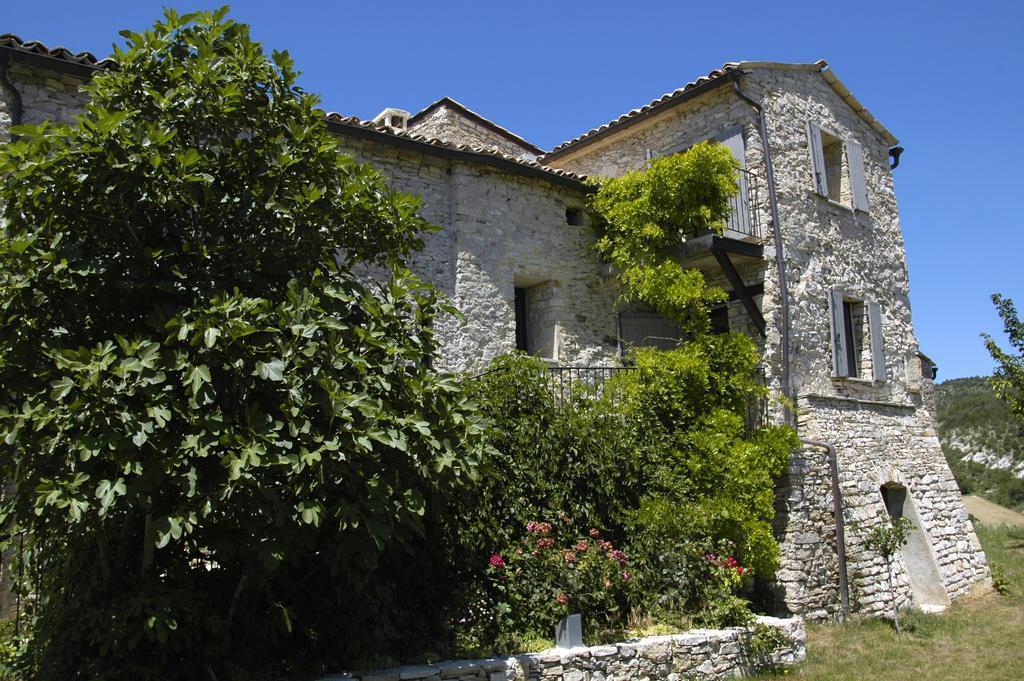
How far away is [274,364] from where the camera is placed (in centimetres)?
483

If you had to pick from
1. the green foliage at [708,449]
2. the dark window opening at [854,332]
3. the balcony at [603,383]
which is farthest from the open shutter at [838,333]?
the green foliage at [708,449]

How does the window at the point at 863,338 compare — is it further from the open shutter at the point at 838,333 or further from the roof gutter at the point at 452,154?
the roof gutter at the point at 452,154

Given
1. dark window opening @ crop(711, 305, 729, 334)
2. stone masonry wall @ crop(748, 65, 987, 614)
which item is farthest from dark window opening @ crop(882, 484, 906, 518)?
dark window opening @ crop(711, 305, 729, 334)

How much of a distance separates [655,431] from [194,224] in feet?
20.0

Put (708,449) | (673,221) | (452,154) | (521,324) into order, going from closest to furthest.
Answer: (708,449), (452,154), (673,221), (521,324)

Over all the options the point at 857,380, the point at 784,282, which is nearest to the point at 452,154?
the point at 784,282

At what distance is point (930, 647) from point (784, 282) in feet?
15.9

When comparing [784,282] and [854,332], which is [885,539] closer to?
[784,282]

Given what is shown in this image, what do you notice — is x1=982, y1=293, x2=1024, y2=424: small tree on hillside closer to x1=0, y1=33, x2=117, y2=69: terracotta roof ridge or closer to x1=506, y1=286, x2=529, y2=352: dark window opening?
x1=506, y1=286, x2=529, y2=352: dark window opening

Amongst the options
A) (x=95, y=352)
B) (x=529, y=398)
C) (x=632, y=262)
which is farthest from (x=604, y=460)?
(x=95, y=352)

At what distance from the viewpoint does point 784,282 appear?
10898mm

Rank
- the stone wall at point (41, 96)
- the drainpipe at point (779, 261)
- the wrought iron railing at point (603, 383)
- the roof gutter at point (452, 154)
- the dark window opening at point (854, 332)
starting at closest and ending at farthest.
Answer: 1. the stone wall at point (41, 96)
2. the roof gutter at point (452, 154)
3. the wrought iron railing at point (603, 383)
4. the drainpipe at point (779, 261)
5. the dark window opening at point (854, 332)

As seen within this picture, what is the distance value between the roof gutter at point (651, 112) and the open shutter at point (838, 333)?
11.8 feet

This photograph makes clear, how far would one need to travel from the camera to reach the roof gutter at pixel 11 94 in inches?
300
